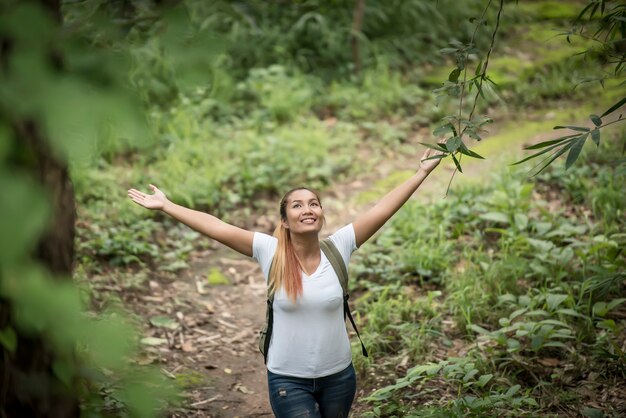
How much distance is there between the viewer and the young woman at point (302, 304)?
10.8 feet

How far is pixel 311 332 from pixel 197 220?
0.85m

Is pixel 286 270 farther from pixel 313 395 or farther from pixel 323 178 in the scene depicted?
pixel 323 178

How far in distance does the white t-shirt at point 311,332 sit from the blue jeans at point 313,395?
0.04 m

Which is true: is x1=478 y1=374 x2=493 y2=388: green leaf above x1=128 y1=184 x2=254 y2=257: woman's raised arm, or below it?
below

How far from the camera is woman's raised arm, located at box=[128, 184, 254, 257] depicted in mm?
3430

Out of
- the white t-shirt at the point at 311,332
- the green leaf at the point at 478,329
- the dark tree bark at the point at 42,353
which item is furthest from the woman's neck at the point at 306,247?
the green leaf at the point at 478,329

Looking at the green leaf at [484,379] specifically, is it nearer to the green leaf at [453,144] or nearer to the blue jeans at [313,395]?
the blue jeans at [313,395]

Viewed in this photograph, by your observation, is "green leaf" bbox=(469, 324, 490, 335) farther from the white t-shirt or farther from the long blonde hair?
the long blonde hair

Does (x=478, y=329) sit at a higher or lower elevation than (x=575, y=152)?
lower

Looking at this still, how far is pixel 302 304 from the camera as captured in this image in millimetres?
3322

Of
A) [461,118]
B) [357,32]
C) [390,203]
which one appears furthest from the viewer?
[357,32]

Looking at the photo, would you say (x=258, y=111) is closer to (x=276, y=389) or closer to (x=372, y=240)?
(x=372, y=240)

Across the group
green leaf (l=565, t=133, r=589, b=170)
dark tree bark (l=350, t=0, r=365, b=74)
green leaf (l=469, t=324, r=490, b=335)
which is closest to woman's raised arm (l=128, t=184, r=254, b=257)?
green leaf (l=565, t=133, r=589, b=170)

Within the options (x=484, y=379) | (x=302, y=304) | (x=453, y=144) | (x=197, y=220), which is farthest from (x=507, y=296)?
(x=197, y=220)
